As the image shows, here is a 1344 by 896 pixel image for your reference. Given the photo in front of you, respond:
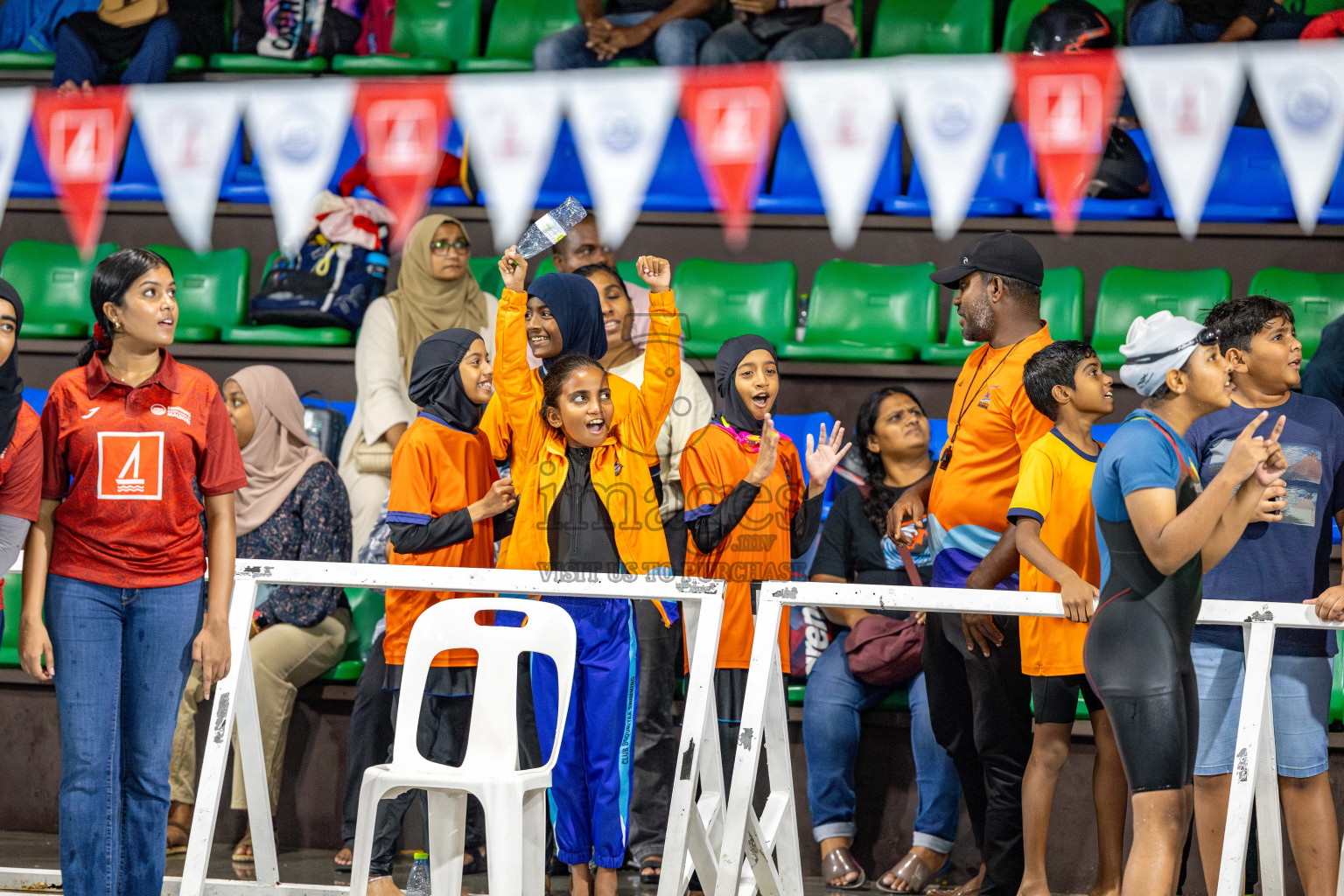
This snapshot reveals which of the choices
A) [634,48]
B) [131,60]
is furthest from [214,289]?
[634,48]

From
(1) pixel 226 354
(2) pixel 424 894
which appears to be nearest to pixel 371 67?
(1) pixel 226 354

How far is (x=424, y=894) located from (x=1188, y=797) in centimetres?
196

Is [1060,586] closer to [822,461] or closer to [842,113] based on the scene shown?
[822,461]

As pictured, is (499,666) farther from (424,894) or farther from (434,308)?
(434,308)

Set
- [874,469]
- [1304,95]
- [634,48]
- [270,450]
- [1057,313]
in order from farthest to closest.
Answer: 1. [634,48]
2. [1057,313]
3. [270,450]
4. [874,469]
5. [1304,95]

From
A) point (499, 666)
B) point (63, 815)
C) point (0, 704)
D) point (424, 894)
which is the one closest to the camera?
→ point (63, 815)

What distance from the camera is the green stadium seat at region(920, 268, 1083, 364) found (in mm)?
4891

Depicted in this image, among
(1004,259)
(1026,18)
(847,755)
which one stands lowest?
(847,755)

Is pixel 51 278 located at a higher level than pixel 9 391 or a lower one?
higher

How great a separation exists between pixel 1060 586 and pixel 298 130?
2362 mm

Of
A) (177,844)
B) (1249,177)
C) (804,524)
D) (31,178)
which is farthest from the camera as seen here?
(31,178)

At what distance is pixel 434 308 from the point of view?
189 inches

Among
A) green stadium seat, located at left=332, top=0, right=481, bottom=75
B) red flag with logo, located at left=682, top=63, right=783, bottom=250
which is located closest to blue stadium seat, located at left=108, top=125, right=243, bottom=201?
green stadium seat, located at left=332, top=0, right=481, bottom=75

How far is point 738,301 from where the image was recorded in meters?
5.25
